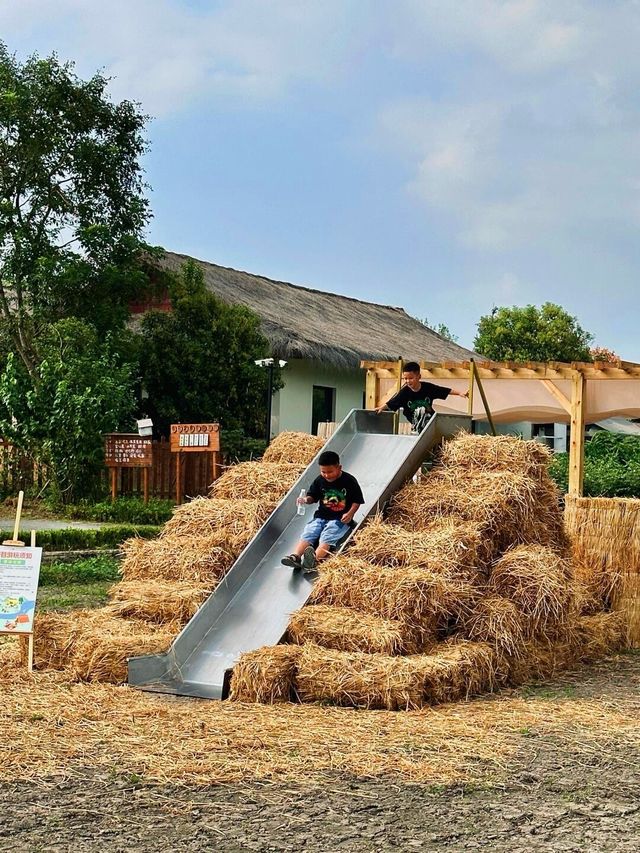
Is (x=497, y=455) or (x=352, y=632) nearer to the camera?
(x=352, y=632)

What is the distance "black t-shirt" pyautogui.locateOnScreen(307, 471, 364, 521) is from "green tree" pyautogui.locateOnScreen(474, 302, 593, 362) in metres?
31.3

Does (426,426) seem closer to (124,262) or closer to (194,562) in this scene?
(194,562)

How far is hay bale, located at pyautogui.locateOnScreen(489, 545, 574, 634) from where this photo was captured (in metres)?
8.60

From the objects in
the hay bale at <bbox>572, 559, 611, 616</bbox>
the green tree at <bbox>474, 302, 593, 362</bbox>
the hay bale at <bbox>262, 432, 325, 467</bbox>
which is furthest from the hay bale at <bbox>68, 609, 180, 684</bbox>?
the green tree at <bbox>474, 302, 593, 362</bbox>

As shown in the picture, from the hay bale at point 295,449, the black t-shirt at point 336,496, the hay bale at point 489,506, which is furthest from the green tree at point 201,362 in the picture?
the black t-shirt at point 336,496

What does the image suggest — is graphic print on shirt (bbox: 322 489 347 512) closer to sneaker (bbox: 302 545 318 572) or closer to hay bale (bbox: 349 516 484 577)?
hay bale (bbox: 349 516 484 577)

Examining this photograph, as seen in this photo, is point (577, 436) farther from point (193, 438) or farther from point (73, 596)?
point (73, 596)

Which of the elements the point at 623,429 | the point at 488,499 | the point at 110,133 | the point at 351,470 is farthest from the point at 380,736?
the point at 623,429

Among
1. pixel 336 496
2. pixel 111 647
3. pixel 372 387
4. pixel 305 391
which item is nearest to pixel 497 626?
pixel 336 496

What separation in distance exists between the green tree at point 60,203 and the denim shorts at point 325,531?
14248 millimetres

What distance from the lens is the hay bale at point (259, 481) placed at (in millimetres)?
10398

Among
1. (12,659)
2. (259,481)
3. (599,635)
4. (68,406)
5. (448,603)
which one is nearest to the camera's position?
(448,603)

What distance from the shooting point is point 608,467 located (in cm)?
2503

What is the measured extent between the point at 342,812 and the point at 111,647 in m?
3.32
